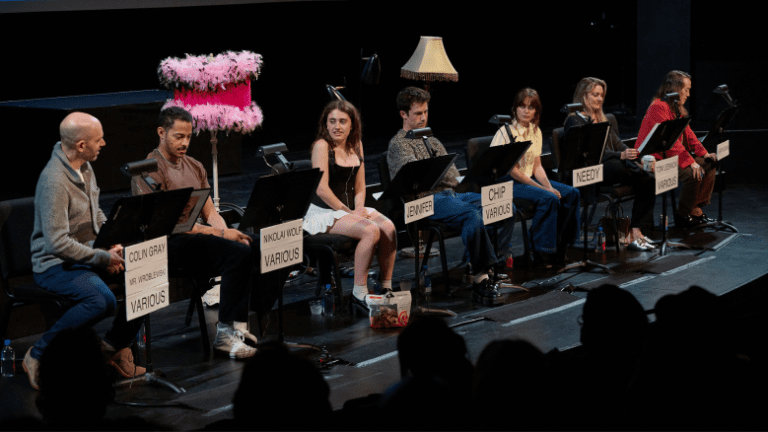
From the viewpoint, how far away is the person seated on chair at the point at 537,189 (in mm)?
5734

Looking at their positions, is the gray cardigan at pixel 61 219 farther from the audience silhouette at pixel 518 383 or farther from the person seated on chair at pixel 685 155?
the person seated on chair at pixel 685 155

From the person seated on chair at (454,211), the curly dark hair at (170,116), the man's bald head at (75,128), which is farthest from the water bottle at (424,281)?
the man's bald head at (75,128)

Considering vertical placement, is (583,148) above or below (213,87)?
below

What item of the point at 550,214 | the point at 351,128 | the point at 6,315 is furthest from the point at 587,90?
the point at 6,315

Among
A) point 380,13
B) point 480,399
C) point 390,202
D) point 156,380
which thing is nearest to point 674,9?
point 380,13

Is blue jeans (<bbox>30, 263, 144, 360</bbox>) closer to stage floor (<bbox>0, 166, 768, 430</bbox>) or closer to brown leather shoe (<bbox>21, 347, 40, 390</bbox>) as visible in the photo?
brown leather shoe (<bbox>21, 347, 40, 390</bbox>)

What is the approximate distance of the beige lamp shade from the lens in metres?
6.63

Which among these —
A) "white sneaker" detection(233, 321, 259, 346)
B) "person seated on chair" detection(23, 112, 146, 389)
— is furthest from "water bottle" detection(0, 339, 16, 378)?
"white sneaker" detection(233, 321, 259, 346)

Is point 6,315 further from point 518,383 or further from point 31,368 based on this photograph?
point 518,383

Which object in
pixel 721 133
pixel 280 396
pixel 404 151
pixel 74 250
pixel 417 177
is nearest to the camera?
pixel 280 396

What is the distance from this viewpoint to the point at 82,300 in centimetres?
373

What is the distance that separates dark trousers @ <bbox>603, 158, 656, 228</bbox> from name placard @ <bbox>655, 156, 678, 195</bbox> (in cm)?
A: 19

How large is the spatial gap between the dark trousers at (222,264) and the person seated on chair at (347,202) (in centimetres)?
76

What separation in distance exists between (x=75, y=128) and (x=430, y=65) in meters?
3.43
